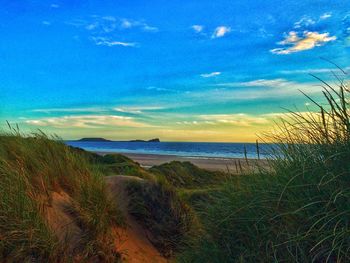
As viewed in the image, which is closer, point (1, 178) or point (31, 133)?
point (1, 178)

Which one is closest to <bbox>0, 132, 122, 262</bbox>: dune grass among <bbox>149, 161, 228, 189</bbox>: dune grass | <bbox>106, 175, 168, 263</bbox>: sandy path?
<bbox>106, 175, 168, 263</bbox>: sandy path

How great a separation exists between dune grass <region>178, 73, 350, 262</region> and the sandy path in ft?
6.89

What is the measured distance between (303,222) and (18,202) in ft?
11.5

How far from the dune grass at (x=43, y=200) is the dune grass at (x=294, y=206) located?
1.73 meters

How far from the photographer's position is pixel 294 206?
12.6 ft

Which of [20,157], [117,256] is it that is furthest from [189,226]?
[20,157]

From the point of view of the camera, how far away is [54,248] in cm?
549

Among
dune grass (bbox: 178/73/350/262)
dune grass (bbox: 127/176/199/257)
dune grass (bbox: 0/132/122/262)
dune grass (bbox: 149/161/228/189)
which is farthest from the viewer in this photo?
dune grass (bbox: 149/161/228/189)

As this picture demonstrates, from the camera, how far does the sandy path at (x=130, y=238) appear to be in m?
7.01

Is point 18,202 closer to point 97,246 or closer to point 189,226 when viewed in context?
point 97,246

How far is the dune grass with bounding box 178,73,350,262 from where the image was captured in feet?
11.6

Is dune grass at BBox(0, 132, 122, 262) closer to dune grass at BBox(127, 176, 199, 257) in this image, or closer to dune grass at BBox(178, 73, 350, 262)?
dune grass at BBox(127, 176, 199, 257)

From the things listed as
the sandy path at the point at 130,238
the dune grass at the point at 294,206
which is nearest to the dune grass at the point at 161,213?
the sandy path at the point at 130,238

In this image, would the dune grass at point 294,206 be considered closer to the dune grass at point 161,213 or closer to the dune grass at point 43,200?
the dune grass at point 43,200
